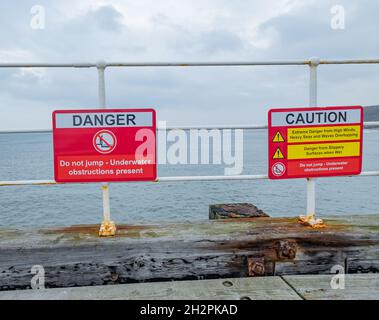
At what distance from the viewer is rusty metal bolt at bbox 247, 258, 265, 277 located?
90.0 inches

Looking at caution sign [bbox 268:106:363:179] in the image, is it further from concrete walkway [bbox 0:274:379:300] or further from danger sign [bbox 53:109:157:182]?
danger sign [bbox 53:109:157:182]

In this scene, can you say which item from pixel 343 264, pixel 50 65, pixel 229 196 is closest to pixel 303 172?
pixel 343 264

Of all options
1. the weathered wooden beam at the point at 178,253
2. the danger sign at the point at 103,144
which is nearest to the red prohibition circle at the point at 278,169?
the weathered wooden beam at the point at 178,253

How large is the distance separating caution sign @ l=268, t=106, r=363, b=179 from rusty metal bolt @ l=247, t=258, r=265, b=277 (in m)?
0.69

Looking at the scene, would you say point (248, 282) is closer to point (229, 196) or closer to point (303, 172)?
point (303, 172)

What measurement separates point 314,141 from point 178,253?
1.42 metres

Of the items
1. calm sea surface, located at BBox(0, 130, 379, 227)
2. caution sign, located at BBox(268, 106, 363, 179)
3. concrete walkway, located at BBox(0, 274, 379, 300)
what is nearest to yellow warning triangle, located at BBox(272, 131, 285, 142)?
caution sign, located at BBox(268, 106, 363, 179)

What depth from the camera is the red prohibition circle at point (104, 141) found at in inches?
94.3

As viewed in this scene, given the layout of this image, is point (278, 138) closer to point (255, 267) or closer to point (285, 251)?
point (285, 251)

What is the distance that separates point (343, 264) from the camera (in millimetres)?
2367

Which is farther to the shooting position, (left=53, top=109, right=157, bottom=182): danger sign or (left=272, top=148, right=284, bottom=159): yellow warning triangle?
(left=272, top=148, right=284, bottom=159): yellow warning triangle

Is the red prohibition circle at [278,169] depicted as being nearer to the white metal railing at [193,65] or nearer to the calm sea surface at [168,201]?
the white metal railing at [193,65]

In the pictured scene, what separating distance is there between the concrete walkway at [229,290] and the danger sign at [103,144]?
0.81m
